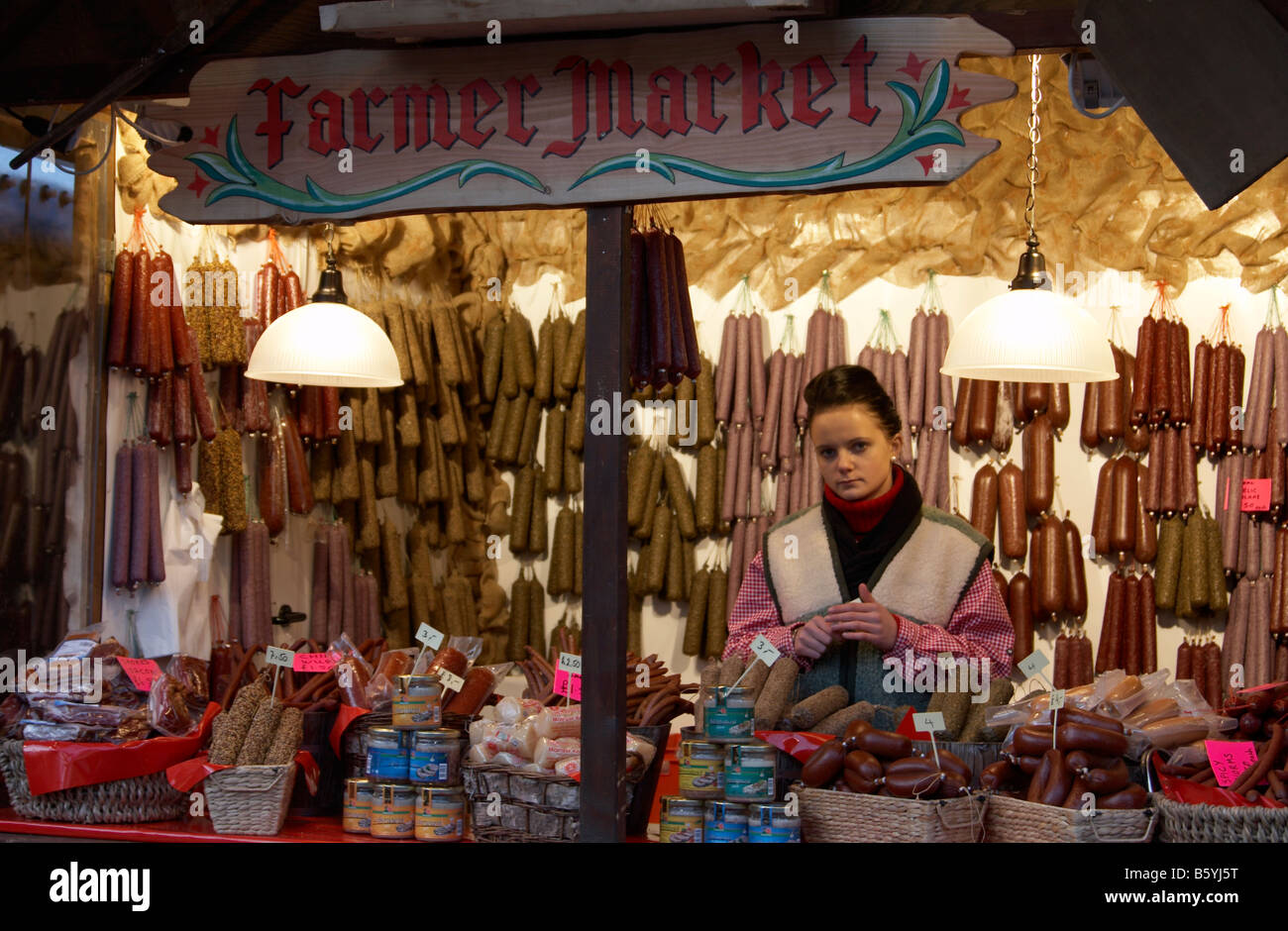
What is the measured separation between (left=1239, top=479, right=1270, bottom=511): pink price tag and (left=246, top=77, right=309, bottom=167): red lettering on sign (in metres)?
5.19

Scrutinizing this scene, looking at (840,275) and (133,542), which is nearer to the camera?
(133,542)

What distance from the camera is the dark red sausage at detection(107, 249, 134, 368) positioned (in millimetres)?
5590

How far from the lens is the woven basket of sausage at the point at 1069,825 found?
329 cm

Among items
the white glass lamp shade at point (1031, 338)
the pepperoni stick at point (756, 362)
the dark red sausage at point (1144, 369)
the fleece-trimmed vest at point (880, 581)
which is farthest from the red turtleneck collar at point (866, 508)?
the dark red sausage at point (1144, 369)

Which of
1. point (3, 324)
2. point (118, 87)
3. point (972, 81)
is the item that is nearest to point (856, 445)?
point (972, 81)

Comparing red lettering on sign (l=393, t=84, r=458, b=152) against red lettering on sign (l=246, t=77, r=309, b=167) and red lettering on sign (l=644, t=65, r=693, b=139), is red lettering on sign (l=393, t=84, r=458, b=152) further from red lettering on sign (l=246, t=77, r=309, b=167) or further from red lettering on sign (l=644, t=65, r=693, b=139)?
red lettering on sign (l=644, t=65, r=693, b=139)

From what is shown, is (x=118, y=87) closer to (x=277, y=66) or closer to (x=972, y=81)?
(x=277, y=66)

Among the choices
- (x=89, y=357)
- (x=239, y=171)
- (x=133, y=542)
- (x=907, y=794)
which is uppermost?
(x=239, y=171)

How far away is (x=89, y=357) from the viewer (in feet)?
18.4

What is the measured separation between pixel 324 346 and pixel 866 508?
2179 mm

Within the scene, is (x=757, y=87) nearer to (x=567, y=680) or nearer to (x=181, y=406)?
(x=567, y=680)

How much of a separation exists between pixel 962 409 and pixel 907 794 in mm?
4251
